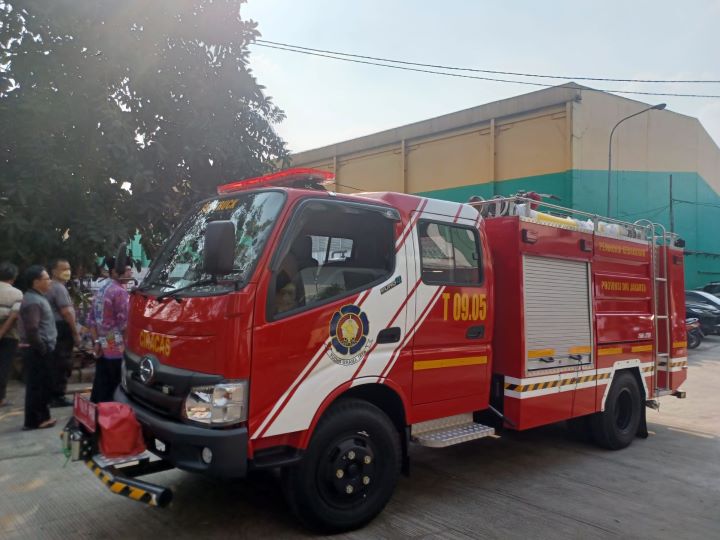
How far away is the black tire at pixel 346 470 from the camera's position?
144 inches

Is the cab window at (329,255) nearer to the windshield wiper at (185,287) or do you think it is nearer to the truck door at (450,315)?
the truck door at (450,315)

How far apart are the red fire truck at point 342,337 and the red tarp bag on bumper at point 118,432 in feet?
0.23

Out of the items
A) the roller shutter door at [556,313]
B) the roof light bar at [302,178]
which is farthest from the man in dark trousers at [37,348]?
the roller shutter door at [556,313]

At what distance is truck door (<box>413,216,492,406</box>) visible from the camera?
14.2ft

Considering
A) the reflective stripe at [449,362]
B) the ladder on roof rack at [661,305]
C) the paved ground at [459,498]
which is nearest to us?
the paved ground at [459,498]

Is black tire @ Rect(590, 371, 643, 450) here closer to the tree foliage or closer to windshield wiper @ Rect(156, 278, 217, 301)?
windshield wiper @ Rect(156, 278, 217, 301)

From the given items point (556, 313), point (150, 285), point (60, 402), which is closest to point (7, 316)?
point (60, 402)

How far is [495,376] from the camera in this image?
5105mm

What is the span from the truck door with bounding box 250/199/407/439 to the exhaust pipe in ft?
2.03

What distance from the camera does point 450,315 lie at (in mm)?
4508

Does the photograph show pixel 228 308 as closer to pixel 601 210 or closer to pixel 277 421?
pixel 277 421

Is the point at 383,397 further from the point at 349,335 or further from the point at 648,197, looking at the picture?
the point at 648,197

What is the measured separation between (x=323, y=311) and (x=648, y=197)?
76.0ft

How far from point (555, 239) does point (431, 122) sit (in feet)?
62.1
